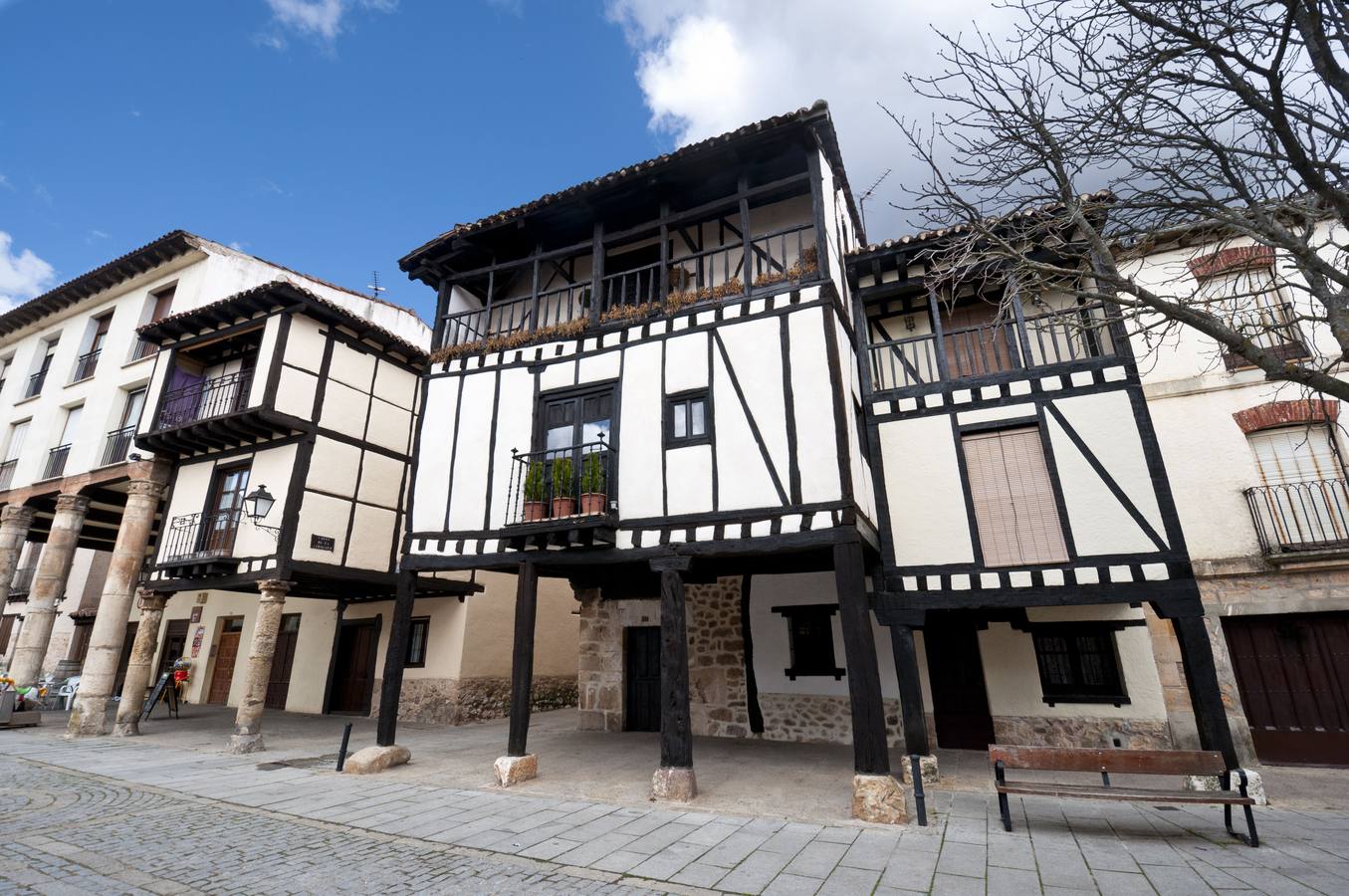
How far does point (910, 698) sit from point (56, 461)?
20298 millimetres

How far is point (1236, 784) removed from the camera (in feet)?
20.0

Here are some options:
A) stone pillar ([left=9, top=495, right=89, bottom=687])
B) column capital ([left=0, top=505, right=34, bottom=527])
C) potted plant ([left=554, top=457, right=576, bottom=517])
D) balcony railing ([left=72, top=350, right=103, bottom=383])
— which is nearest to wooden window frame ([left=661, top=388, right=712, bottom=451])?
potted plant ([left=554, top=457, right=576, bottom=517])

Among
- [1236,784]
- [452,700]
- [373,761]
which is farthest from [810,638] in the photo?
[452,700]

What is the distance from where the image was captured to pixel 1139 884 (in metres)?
4.20

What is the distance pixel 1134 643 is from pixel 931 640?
2.66 meters

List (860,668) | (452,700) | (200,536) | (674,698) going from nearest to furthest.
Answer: (860,668) < (674,698) < (200,536) < (452,700)

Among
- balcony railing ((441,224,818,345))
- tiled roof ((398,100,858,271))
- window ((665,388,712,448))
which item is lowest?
window ((665,388,712,448))

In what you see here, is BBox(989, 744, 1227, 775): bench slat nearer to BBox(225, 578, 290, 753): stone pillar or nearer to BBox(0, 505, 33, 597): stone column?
BBox(225, 578, 290, 753): stone pillar

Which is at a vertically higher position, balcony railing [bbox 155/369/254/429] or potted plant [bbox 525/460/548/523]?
balcony railing [bbox 155/369/254/429]

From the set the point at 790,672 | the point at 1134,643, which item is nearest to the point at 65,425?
the point at 790,672

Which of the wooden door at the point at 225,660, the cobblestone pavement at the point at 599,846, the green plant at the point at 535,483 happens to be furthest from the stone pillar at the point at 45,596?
the green plant at the point at 535,483

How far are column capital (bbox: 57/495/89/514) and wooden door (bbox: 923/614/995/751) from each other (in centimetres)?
1879

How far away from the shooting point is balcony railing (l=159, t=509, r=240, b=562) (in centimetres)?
1148

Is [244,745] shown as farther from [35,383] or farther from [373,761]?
[35,383]
